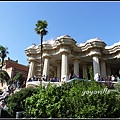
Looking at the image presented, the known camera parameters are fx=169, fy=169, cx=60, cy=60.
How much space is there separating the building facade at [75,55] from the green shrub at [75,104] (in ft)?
60.8

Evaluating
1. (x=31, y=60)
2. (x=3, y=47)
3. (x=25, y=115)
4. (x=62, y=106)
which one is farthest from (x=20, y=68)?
(x=62, y=106)

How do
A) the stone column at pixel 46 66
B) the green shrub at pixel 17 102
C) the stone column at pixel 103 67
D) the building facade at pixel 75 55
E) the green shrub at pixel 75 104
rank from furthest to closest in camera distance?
1. the stone column at pixel 103 67
2. the stone column at pixel 46 66
3. the building facade at pixel 75 55
4. the green shrub at pixel 17 102
5. the green shrub at pixel 75 104

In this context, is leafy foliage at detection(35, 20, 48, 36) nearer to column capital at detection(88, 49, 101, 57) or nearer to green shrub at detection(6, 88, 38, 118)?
column capital at detection(88, 49, 101, 57)

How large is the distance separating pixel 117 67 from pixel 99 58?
8.03 meters

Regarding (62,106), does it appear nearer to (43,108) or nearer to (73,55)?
(43,108)

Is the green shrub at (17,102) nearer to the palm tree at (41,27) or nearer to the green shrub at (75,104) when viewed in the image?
the green shrub at (75,104)

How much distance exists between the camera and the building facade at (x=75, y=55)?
1257 inches

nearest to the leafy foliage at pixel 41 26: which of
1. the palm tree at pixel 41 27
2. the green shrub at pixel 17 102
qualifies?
the palm tree at pixel 41 27

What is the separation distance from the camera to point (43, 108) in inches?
425

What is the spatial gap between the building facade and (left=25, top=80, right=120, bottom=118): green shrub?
60.8 feet

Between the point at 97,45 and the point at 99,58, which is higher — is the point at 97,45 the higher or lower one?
the higher one

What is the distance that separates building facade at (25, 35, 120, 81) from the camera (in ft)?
105

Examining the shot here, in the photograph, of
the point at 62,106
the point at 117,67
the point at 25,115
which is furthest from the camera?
the point at 117,67

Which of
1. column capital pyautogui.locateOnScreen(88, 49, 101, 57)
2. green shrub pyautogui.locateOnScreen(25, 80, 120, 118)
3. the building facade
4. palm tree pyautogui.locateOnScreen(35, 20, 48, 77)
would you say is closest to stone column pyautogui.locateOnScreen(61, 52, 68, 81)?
the building facade
